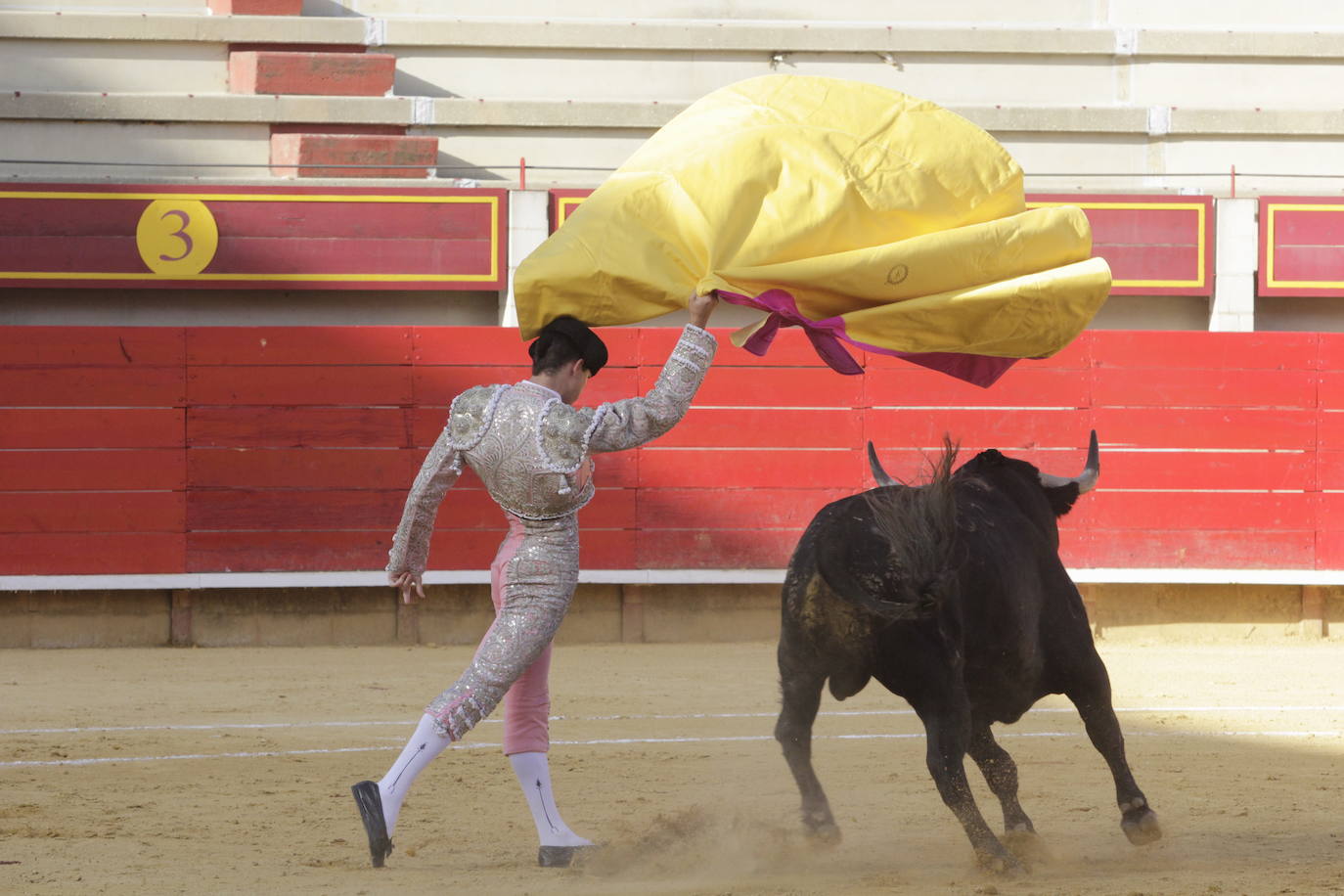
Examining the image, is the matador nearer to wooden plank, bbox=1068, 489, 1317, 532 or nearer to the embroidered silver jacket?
the embroidered silver jacket

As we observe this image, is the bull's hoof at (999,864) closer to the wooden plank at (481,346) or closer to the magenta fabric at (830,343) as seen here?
the magenta fabric at (830,343)

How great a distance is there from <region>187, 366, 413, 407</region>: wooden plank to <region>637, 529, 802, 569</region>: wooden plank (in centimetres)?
129

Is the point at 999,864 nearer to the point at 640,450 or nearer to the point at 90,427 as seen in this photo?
the point at 640,450

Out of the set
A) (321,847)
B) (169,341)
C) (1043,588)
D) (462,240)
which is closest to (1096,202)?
(462,240)

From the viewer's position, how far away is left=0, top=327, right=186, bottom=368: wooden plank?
7.38 metres

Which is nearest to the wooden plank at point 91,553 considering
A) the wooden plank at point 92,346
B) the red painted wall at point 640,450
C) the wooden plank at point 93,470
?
the red painted wall at point 640,450

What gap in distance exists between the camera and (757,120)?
3262 millimetres

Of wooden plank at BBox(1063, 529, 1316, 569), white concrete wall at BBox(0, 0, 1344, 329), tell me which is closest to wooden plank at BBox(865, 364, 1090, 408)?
wooden plank at BBox(1063, 529, 1316, 569)

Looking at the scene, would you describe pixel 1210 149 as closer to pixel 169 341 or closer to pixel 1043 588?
pixel 169 341

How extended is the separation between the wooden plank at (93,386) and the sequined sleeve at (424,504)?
14.8 feet

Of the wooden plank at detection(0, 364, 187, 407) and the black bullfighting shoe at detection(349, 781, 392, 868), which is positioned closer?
the black bullfighting shoe at detection(349, 781, 392, 868)

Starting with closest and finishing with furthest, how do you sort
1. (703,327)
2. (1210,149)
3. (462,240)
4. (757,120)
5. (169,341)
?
(703,327) < (757,120) < (169,341) < (462,240) < (1210,149)

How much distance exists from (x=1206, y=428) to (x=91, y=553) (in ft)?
16.7

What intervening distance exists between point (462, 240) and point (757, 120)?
4.89 metres
